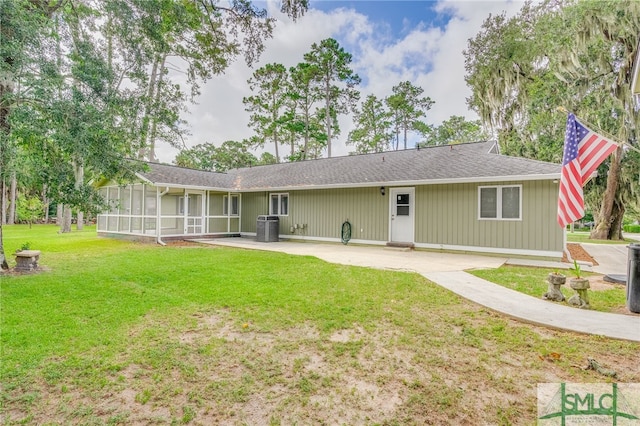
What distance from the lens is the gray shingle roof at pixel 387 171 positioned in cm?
884

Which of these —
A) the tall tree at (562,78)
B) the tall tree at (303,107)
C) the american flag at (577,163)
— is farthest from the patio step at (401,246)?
the tall tree at (303,107)

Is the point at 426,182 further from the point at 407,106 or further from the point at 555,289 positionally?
the point at 407,106

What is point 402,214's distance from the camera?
1058cm

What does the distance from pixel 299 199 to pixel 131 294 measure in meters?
8.36

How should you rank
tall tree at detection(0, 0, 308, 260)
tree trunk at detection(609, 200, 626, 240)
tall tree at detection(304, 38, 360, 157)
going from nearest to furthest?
tall tree at detection(0, 0, 308, 260) → tree trunk at detection(609, 200, 626, 240) → tall tree at detection(304, 38, 360, 157)

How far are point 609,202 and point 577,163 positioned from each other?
44.8ft

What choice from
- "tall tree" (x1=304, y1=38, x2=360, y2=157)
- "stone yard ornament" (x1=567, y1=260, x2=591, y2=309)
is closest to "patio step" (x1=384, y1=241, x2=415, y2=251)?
"stone yard ornament" (x1=567, y1=260, x2=591, y2=309)

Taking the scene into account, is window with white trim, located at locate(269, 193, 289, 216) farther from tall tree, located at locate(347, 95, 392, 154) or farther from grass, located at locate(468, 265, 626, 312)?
tall tree, located at locate(347, 95, 392, 154)

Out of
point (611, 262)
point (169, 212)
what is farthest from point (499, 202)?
point (169, 212)

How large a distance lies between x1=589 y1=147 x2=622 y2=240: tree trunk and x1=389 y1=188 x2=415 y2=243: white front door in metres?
10.7

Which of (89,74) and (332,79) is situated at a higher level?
(332,79)

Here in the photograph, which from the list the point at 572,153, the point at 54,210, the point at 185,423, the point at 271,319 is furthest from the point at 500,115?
the point at 54,210

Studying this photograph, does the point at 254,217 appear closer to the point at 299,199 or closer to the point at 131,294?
the point at 299,199

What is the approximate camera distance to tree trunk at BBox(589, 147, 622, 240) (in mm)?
14033
